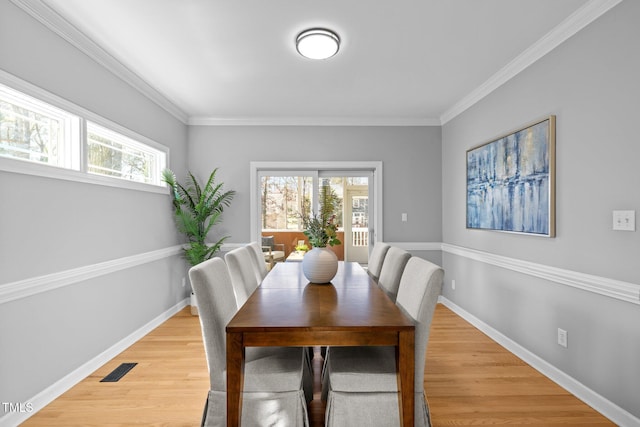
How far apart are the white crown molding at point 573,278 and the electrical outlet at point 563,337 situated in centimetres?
34

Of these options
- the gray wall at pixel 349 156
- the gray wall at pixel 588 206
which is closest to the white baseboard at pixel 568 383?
the gray wall at pixel 588 206

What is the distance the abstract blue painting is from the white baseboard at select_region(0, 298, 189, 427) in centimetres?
357

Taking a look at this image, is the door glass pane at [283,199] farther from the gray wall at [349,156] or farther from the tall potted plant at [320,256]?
the tall potted plant at [320,256]

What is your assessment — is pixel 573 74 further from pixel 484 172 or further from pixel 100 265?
pixel 100 265

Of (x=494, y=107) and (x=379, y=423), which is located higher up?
(x=494, y=107)

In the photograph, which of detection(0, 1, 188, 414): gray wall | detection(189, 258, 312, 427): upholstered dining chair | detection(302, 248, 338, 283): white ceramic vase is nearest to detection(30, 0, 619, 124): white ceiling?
detection(0, 1, 188, 414): gray wall

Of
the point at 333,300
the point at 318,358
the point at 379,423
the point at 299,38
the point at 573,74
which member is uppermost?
the point at 299,38

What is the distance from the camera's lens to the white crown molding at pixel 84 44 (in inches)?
82.9

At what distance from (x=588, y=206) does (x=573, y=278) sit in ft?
1.62

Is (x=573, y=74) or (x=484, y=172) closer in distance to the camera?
(x=573, y=74)

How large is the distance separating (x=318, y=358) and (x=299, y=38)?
252cm

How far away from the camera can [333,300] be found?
1938 millimetres

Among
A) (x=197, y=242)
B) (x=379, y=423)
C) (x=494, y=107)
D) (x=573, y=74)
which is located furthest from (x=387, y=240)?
(x=379, y=423)

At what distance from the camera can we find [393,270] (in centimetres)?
237
